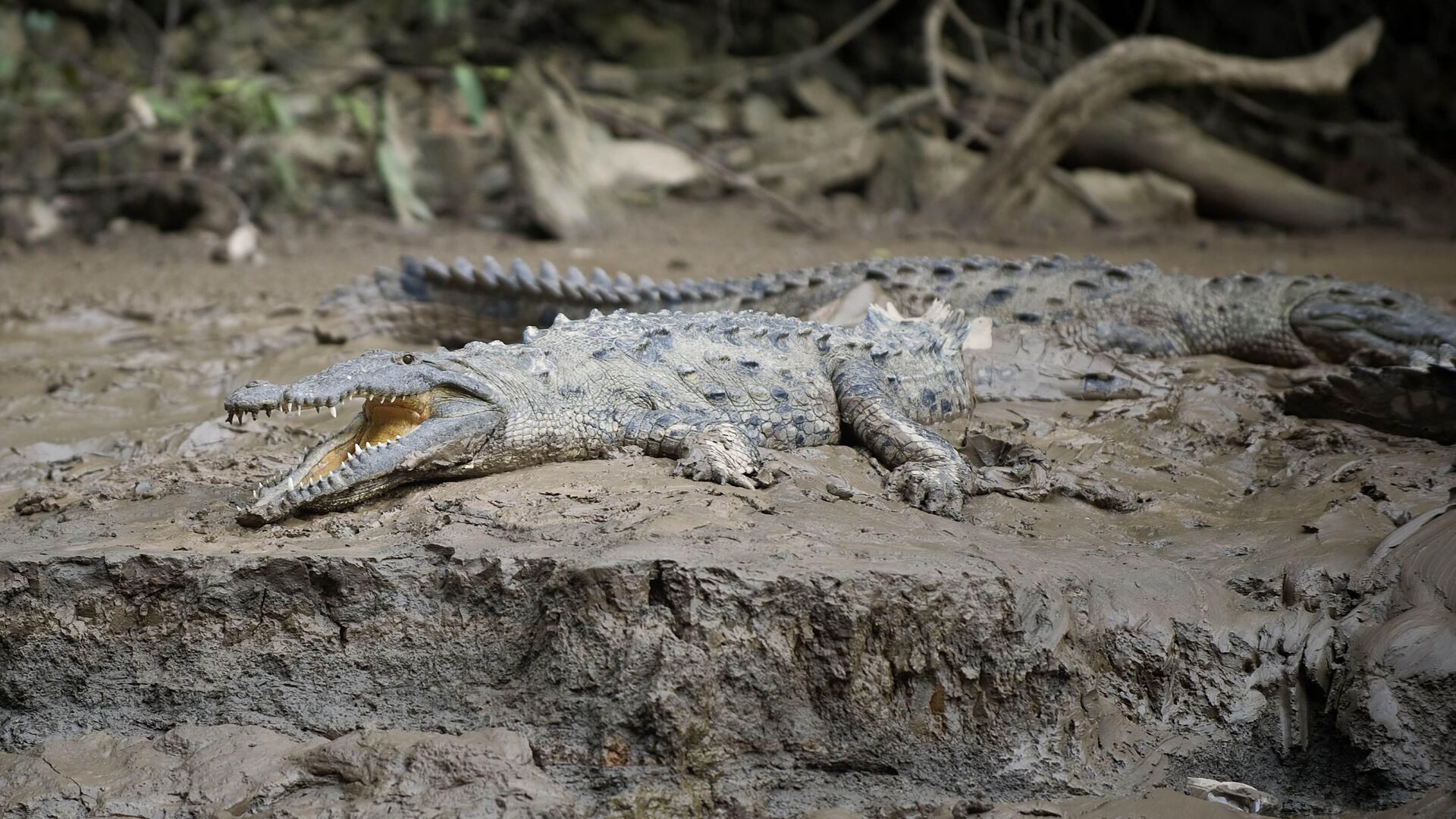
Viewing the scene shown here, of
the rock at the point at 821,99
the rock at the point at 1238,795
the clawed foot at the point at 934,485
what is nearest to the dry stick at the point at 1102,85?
the rock at the point at 821,99

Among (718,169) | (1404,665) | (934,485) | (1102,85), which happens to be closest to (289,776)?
(934,485)

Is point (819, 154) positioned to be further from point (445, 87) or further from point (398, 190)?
point (398, 190)

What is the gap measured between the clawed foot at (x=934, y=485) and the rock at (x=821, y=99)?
9.36 meters

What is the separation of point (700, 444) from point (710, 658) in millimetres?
1042

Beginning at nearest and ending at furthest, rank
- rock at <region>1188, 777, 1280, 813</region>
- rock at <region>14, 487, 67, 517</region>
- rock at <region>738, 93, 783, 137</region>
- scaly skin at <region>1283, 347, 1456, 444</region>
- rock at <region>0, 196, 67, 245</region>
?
rock at <region>1188, 777, 1280, 813</region> < rock at <region>14, 487, 67, 517</region> < scaly skin at <region>1283, 347, 1456, 444</region> < rock at <region>0, 196, 67, 245</region> < rock at <region>738, 93, 783, 137</region>

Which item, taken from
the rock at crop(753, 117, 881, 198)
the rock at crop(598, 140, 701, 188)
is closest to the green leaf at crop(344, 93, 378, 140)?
the rock at crop(598, 140, 701, 188)

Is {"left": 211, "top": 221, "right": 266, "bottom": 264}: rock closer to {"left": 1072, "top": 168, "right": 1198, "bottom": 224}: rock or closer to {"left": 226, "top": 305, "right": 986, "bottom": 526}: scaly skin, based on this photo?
{"left": 226, "top": 305, "right": 986, "bottom": 526}: scaly skin

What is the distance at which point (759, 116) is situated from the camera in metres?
13.2

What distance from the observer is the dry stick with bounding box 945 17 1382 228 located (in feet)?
34.4

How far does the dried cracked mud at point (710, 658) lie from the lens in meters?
3.42

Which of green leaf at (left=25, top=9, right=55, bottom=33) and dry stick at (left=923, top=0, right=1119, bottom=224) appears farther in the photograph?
dry stick at (left=923, top=0, right=1119, bottom=224)

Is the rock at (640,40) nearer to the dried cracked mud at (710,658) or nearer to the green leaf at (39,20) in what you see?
the green leaf at (39,20)

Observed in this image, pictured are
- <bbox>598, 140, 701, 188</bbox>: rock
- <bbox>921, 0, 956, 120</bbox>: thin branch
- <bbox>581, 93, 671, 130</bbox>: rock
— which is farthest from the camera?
<bbox>581, 93, 671, 130</bbox>: rock

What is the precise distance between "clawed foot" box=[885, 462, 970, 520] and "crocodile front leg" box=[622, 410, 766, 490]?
491mm
